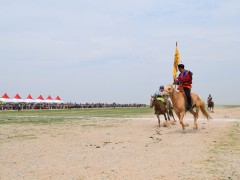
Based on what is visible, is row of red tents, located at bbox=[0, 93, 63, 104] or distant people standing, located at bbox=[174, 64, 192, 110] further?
row of red tents, located at bbox=[0, 93, 63, 104]

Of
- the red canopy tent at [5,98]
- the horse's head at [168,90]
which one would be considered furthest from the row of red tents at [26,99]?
the horse's head at [168,90]

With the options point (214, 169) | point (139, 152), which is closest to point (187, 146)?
point (139, 152)

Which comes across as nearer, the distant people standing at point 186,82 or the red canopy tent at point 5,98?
the distant people standing at point 186,82

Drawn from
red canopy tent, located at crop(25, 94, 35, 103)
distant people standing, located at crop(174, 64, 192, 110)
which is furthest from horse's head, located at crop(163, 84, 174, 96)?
red canopy tent, located at crop(25, 94, 35, 103)

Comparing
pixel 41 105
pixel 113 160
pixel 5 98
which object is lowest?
pixel 113 160

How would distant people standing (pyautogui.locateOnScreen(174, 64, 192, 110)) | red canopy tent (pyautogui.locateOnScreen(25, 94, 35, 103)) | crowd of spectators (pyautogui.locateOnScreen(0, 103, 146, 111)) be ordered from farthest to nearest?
Answer: crowd of spectators (pyautogui.locateOnScreen(0, 103, 146, 111))
red canopy tent (pyautogui.locateOnScreen(25, 94, 35, 103))
distant people standing (pyautogui.locateOnScreen(174, 64, 192, 110))

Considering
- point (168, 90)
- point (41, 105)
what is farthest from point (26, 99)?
point (168, 90)

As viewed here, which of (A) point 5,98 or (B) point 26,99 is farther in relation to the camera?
(B) point 26,99

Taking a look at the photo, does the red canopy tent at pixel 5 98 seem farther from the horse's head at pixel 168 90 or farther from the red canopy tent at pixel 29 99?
the horse's head at pixel 168 90

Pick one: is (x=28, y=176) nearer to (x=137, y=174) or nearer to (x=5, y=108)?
(x=137, y=174)

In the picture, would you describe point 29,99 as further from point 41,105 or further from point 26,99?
point 41,105

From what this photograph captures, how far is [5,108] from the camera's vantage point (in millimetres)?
68062

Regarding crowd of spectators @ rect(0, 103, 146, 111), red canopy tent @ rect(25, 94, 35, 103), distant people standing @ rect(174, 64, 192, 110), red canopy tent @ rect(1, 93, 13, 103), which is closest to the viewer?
distant people standing @ rect(174, 64, 192, 110)

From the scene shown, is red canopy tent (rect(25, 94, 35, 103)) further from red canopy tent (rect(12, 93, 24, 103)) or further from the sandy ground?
the sandy ground
